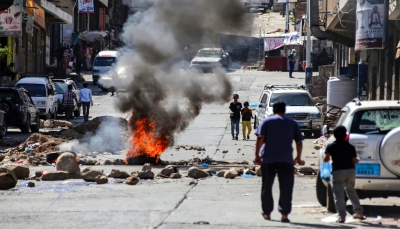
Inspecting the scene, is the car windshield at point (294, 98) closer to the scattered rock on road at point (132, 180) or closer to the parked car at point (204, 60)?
the parked car at point (204, 60)

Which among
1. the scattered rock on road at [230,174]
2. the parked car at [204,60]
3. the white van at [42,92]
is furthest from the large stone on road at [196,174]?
the white van at [42,92]

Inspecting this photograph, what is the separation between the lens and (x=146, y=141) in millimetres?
20234

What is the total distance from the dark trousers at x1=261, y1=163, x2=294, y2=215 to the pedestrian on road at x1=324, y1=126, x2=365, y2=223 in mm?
543

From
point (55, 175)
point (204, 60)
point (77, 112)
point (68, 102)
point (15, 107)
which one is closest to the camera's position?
point (55, 175)

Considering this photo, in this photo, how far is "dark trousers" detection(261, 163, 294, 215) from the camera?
10.2 meters

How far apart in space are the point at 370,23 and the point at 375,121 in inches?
692

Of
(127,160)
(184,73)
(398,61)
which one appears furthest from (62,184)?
(398,61)

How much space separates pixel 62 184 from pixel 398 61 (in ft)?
58.3

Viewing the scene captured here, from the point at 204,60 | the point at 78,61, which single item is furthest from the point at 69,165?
the point at 78,61

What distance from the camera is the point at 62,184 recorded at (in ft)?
48.4

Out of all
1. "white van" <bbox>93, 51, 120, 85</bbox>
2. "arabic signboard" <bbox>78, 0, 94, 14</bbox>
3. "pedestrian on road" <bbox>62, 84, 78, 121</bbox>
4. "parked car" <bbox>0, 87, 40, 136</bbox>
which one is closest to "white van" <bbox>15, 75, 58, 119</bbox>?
"pedestrian on road" <bbox>62, 84, 78, 121</bbox>

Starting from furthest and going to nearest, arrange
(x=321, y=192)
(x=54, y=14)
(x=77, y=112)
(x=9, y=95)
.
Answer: (x=54, y=14) < (x=77, y=112) < (x=9, y=95) < (x=321, y=192)

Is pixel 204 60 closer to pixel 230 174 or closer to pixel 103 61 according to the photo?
pixel 230 174

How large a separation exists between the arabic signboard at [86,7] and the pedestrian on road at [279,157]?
158 ft
